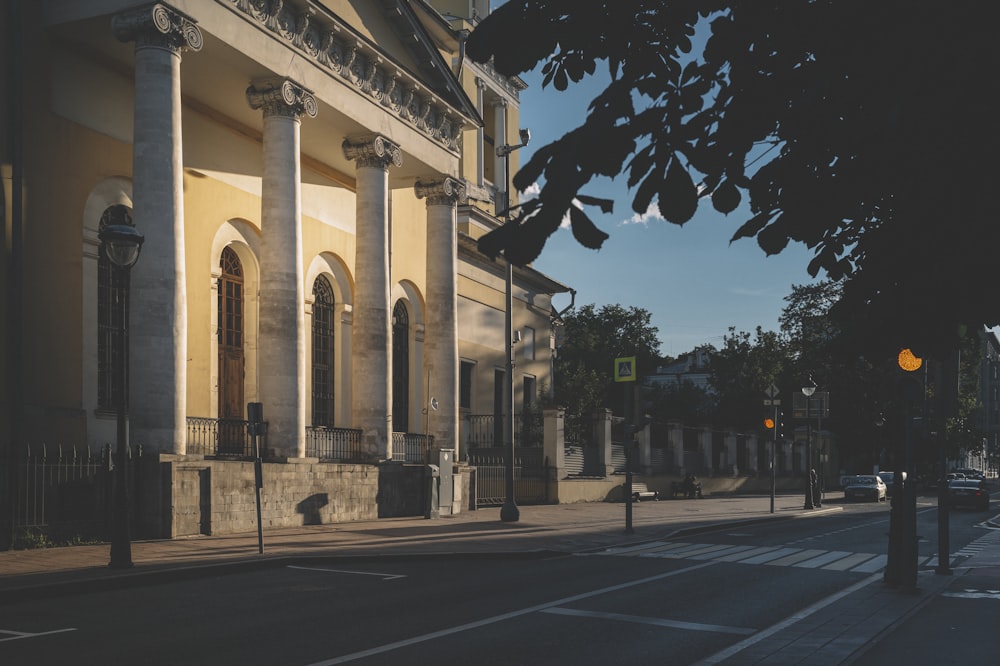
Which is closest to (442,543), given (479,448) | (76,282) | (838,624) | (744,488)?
(76,282)

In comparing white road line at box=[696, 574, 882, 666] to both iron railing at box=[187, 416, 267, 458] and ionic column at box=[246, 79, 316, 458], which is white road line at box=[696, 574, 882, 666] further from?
ionic column at box=[246, 79, 316, 458]

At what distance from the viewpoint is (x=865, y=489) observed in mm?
50062

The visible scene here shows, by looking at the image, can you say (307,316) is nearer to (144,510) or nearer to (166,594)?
(144,510)

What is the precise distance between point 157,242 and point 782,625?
13.9 metres

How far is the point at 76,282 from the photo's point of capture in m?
21.9

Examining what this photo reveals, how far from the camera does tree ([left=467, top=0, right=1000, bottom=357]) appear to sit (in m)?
4.70

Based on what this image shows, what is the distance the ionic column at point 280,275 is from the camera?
956 inches

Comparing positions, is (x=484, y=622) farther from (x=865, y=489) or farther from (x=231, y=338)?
(x=865, y=489)

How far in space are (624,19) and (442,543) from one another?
1605 cm

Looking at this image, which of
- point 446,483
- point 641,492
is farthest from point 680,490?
point 446,483

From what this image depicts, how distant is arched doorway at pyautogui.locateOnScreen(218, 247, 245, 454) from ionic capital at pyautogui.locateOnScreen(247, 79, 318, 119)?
4.46m

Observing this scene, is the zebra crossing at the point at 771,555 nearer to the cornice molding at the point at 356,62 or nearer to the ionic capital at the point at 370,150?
the ionic capital at the point at 370,150

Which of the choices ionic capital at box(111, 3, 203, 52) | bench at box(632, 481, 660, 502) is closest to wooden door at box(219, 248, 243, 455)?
ionic capital at box(111, 3, 203, 52)

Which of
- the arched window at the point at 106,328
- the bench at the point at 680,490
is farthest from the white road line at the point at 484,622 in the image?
the bench at the point at 680,490
